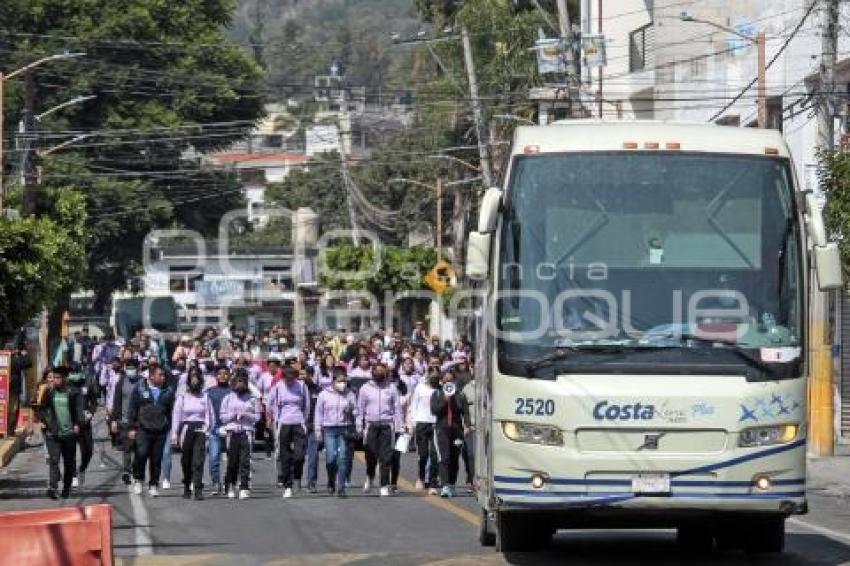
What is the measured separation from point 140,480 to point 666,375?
13178 mm

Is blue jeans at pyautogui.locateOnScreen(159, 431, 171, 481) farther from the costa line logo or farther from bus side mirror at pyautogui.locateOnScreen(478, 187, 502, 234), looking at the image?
the costa line logo

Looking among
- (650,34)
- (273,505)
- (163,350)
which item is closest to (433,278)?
(163,350)

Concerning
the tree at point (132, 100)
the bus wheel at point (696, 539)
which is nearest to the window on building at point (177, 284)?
the tree at point (132, 100)

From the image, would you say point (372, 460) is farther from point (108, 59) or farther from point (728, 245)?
point (108, 59)

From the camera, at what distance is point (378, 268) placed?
76.1 m

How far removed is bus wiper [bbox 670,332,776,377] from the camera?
14.9 m

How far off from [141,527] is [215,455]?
502cm

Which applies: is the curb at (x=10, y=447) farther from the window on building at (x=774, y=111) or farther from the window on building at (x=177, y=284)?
the window on building at (x=177, y=284)

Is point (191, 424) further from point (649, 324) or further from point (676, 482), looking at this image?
point (676, 482)

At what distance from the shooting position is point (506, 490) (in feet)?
49.4

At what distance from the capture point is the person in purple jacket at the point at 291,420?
26219mm

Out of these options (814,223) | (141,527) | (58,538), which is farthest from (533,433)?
(141,527)

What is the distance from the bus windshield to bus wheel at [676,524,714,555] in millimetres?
3237

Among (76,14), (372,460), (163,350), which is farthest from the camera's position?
(76,14)
